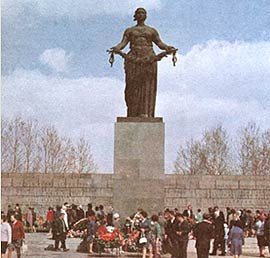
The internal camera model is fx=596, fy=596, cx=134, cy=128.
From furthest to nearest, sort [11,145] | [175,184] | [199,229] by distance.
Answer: [11,145] < [175,184] < [199,229]

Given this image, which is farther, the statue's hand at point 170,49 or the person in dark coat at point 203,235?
the statue's hand at point 170,49

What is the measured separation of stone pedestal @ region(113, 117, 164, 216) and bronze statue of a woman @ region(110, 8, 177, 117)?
18.8 inches

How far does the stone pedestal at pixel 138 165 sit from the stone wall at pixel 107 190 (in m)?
8.17

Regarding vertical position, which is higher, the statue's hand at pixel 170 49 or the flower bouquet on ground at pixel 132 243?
the statue's hand at pixel 170 49

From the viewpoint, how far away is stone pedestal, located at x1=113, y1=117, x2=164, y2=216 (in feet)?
54.2

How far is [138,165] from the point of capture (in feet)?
54.8

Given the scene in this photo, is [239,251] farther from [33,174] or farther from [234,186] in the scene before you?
[33,174]

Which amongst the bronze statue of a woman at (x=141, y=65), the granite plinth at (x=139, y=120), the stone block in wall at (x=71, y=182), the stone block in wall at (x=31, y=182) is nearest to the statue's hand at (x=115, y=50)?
the bronze statue of a woman at (x=141, y=65)

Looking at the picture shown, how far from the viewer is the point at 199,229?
1248 centimetres

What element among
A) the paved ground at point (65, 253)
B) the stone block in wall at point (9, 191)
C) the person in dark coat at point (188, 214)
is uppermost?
the stone block in wall at point (9, 191)

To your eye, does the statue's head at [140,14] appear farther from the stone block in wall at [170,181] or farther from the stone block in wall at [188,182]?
the stone block in wall at [188,182]

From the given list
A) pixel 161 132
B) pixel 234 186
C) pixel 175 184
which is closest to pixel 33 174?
pixel 175 184

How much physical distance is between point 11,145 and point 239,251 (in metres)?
20.9

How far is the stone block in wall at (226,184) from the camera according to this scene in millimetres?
25344
